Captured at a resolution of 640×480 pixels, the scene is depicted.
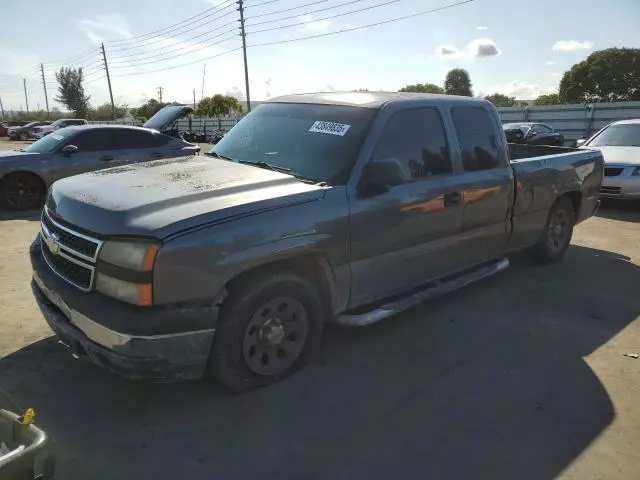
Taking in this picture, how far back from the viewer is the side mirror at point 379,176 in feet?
11.7

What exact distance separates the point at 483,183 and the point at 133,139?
25.6 feet

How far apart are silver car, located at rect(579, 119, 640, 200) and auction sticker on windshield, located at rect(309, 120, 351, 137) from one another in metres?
6.74

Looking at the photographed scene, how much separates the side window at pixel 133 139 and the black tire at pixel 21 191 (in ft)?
5.35

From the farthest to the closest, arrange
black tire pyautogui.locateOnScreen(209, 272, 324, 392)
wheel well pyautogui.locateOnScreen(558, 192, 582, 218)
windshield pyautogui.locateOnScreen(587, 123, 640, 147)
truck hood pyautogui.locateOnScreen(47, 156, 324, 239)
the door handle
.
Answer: windshield pyautogui.locateOnScreen(587, 123, 640, 147) < wheel well pyautogui.locateOnScreen(558, 192, 582, 218) < the door handle < black tire pyautogui.locateOnScreen(209, 272, 324, 392) < truck hood pyautogui.locateOnScreen(47, 156, 324, 239)

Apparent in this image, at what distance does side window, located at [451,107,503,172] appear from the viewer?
4.54 meters

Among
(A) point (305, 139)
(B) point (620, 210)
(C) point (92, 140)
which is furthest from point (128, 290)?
(B) point (620, 210)

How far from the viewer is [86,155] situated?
9797 mm

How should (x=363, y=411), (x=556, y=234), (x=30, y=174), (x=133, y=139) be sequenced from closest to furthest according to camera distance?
(x=363, y=411) → (x=556, y=234) → (x=30, y=174) → (x=133, y=139)

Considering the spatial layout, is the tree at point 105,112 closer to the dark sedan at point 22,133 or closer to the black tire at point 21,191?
the dark sedan at point 22,133

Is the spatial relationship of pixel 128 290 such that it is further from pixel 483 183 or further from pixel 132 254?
pixel 483 183

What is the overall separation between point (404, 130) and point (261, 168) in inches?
45.4

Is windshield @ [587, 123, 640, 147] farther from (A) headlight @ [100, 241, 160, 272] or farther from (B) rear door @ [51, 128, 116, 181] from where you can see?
(A) headlight @ [100, 241, 160, 272]

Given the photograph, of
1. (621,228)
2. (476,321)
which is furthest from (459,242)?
(621,228)

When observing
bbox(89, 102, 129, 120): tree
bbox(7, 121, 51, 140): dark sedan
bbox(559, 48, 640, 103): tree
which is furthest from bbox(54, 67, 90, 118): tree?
bbox(559, 48, 640, 103): tree
